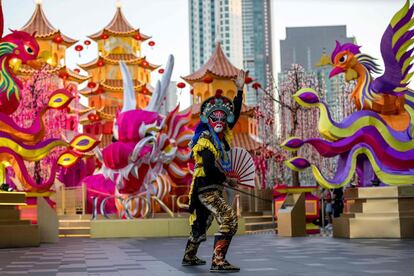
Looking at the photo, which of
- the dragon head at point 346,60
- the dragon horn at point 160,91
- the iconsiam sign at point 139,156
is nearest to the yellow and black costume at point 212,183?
the dragon head at point 346,60

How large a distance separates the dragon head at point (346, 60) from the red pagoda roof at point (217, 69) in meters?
25.4

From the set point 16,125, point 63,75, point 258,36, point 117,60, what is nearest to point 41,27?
point 63,75

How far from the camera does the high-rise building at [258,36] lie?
144375 mm

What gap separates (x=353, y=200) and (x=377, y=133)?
5.43ft

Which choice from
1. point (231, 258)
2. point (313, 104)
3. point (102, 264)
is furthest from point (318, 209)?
point (102, 264)

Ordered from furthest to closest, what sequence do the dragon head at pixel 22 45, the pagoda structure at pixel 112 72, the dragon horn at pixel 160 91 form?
the pagoda structure at pixel 112 72, the dragon horn at pixel 160 91, the dragon head at pixel 22 45

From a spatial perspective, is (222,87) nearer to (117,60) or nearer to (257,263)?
(117,60)

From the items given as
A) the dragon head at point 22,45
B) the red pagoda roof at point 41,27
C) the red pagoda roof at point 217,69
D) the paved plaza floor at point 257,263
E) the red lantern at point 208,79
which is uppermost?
the red pagoda roof at point 41,27

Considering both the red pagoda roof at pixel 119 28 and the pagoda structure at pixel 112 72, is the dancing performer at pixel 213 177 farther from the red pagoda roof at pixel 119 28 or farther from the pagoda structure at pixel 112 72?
the red pagoda roof at pixel 119 28

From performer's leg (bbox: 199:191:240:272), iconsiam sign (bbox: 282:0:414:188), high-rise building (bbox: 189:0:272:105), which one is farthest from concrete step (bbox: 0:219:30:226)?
high-rise building (bbox: 189:0:272:105)

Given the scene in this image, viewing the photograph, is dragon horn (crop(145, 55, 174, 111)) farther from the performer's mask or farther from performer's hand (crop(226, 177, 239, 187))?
performer's hand (crop(226, 177, 239, 187))

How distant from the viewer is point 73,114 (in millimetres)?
46156

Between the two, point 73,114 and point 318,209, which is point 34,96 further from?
point 318,209

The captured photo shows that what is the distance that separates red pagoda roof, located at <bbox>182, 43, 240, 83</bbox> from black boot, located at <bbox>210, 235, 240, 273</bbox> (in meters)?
34.5
